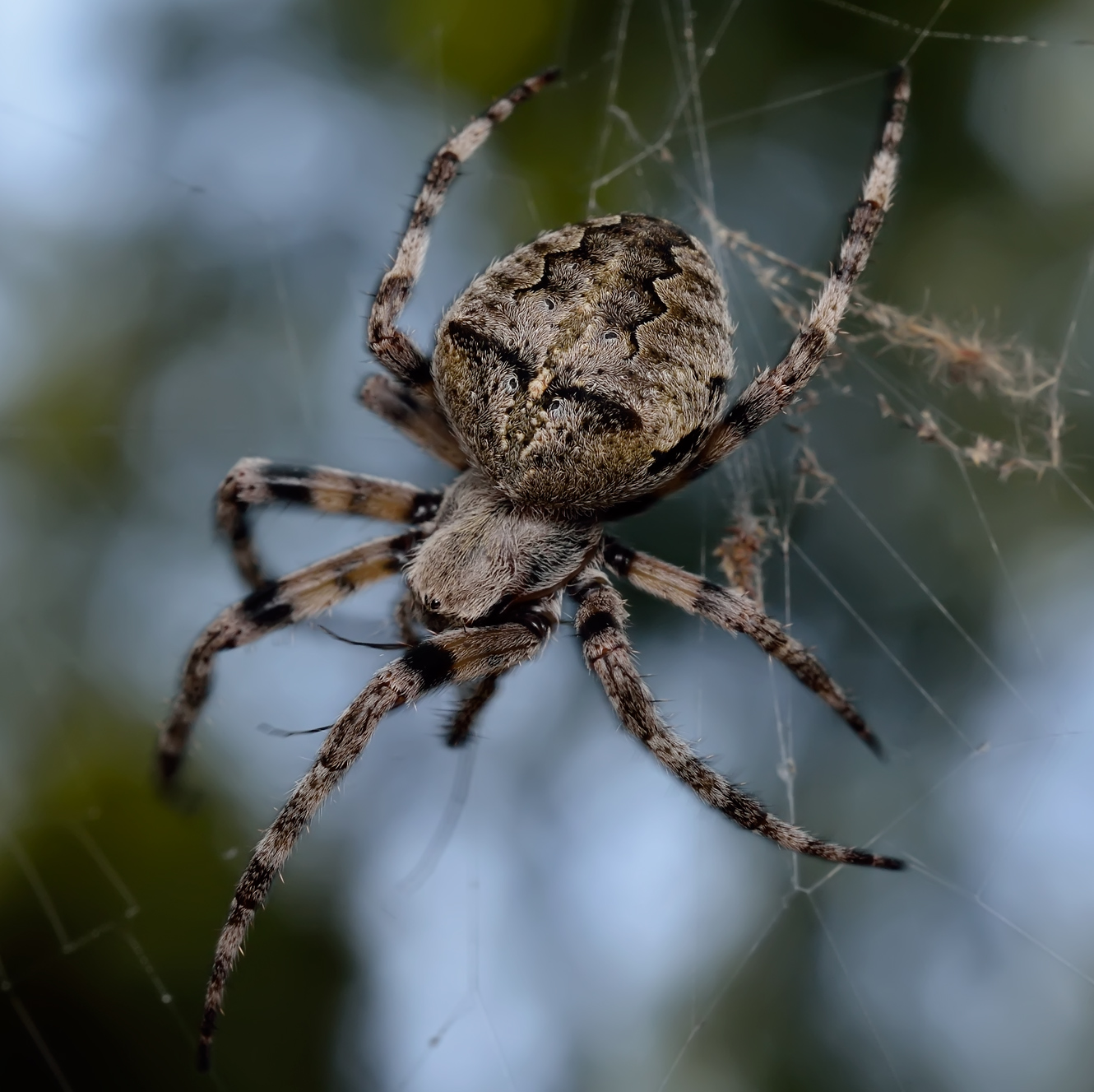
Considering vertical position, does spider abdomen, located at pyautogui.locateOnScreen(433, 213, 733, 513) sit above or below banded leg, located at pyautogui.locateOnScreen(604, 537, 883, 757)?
above

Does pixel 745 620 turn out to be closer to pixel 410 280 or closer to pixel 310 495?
pixel 410 280

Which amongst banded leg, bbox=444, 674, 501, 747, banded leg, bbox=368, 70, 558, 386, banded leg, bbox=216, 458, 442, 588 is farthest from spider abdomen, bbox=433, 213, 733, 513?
banded leg, bbox=216, 458, 442, 588

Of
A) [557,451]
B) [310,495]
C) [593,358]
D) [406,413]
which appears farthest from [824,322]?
[310,495]

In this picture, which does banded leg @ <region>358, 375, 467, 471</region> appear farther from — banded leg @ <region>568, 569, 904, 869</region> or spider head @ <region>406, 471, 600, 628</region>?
banded leg @ <region>568, 569, 904, 869</region>

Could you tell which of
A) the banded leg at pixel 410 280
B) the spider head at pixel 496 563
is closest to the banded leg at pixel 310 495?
the spider head at pixel 496 563

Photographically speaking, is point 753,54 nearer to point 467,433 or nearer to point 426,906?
point 467,433

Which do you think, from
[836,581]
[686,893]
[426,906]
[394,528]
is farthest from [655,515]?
[426,906]
